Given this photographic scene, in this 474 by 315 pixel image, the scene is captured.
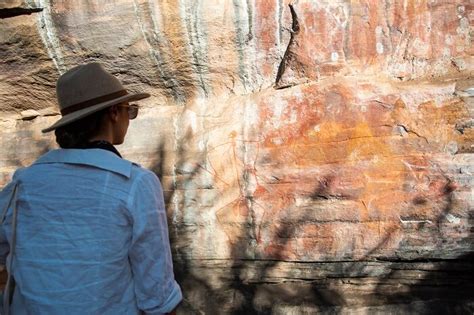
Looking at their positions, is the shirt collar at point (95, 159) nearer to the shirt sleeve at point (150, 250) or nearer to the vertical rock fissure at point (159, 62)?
the shirt sleeve at point (150, 250)

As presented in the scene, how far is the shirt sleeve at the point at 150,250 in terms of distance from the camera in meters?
1.50

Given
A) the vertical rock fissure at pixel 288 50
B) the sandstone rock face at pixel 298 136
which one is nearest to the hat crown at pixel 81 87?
the sandstone rock face at pixel 298 136

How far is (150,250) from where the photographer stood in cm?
152

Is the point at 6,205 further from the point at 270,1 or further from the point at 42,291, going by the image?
the point at 270,1

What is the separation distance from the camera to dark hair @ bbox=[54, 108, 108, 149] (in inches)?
63.5

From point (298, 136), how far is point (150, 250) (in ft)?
7.70

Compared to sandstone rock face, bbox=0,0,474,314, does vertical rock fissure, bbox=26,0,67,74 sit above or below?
above

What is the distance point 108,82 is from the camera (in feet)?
5.45

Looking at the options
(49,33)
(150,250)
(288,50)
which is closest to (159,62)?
(49,33)

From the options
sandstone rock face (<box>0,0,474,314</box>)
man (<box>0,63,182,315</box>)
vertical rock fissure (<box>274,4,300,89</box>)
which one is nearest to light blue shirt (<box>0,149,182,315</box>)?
man (<box>0,63,182,315</box>)

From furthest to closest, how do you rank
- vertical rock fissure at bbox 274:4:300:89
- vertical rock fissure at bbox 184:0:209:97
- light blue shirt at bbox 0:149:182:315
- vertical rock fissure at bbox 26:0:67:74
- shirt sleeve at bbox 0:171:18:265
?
vertical rock fissure at bbox 26:0:67:74, vertical rock fissure at bbox 184:0:209:97, vertical rock fissure at bbox 274:4:300:89, shirt sleeve at bbox 0:171:18:265, light blue shirt at bbox 0:149:182:315

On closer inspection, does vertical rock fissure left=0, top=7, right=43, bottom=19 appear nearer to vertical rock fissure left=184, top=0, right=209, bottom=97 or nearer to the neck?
vertical rock fissure left=184, top=0, right=209, bottom=97

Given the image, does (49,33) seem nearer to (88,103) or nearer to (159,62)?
(159,62)

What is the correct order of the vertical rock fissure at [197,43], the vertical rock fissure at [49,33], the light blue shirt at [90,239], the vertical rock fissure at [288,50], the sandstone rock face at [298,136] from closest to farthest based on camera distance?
the light blue shirt at [90,239] < the sandstone rock face at [298,136] < the vertical rock fissure at [288,50] < the vertical rock fissure at [197,43] < the vertical rock fissure at [49,33]
